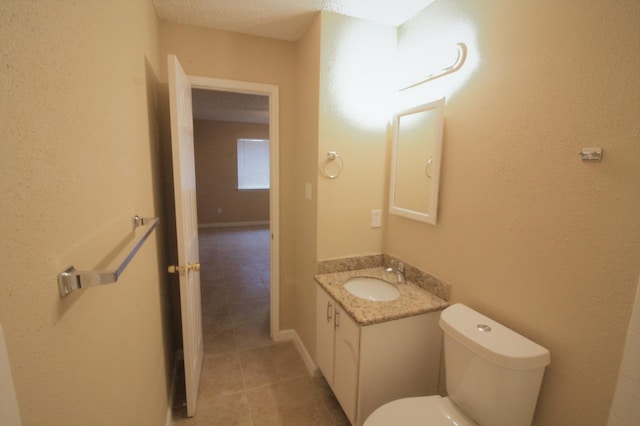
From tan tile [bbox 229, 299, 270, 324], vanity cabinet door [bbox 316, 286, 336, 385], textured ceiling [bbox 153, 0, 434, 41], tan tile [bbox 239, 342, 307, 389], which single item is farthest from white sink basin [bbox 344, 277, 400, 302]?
textured ceiling [bbox 153, 0, 434, 41]

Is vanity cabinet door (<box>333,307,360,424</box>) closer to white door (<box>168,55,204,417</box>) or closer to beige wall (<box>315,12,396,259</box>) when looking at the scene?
beige wall (<box>315,12,396,259</box>)

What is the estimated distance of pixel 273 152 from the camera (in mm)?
2334

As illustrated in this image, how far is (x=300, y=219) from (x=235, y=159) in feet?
16.5

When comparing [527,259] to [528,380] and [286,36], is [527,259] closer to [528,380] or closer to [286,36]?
[528,380]

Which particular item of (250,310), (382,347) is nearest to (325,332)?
(382,347)

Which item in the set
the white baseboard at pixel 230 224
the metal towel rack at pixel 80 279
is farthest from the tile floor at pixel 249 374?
the white baseboard at pixel 230 224

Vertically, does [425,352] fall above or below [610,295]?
below

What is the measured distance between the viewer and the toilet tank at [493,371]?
3.49ft

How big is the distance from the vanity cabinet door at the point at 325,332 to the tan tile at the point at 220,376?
634mm

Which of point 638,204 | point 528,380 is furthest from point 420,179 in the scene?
point 528,380

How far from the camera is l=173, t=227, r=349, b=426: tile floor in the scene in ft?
5.98

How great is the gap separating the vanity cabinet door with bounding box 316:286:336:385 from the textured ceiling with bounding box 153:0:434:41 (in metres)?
1.71

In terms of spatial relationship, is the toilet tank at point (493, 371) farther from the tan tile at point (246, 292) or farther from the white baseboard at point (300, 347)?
the tan tile at point (246, 292)

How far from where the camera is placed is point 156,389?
1.44 m
